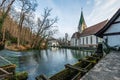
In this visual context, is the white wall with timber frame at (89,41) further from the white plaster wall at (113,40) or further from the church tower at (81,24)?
the white plaster wall at (113,40)

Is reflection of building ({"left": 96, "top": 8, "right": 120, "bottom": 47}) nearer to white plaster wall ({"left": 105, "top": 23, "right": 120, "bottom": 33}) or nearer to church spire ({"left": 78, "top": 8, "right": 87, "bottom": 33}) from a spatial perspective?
white plaster wall ({"left": 105, "top": 23, "right": 120, "bottom": 33})

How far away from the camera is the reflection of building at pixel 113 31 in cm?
923

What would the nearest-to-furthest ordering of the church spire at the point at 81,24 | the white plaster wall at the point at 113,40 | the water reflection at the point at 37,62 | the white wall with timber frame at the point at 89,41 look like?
the white plaster wall at the point at 113,40 → the water reflection at the point at 37,62 → the white wall with timber frame at the point at 89,41 → the church spire at the point at 81,24

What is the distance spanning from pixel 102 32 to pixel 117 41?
1435 millimetres

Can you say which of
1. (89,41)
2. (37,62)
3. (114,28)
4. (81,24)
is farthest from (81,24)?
(114,28)

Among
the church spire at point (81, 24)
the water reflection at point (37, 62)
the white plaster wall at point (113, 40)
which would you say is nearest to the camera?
the white plaster wall at point (113, 40)

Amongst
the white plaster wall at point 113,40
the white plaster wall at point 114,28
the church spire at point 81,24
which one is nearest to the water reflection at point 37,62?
the white plaster wall at point 113,40

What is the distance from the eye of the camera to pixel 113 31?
951 cm

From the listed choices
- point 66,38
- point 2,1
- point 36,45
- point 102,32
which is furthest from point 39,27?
point 66,38

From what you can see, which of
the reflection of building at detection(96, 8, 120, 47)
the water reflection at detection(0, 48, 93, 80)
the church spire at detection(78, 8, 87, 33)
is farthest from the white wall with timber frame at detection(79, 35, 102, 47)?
the reflection of building at detection(96, 8, 120, 47)

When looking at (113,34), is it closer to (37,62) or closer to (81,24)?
(37,62)

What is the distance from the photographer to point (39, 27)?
43375 mm

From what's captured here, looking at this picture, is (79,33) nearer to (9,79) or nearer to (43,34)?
(43,34)

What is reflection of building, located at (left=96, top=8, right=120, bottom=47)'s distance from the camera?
30.3 feet
